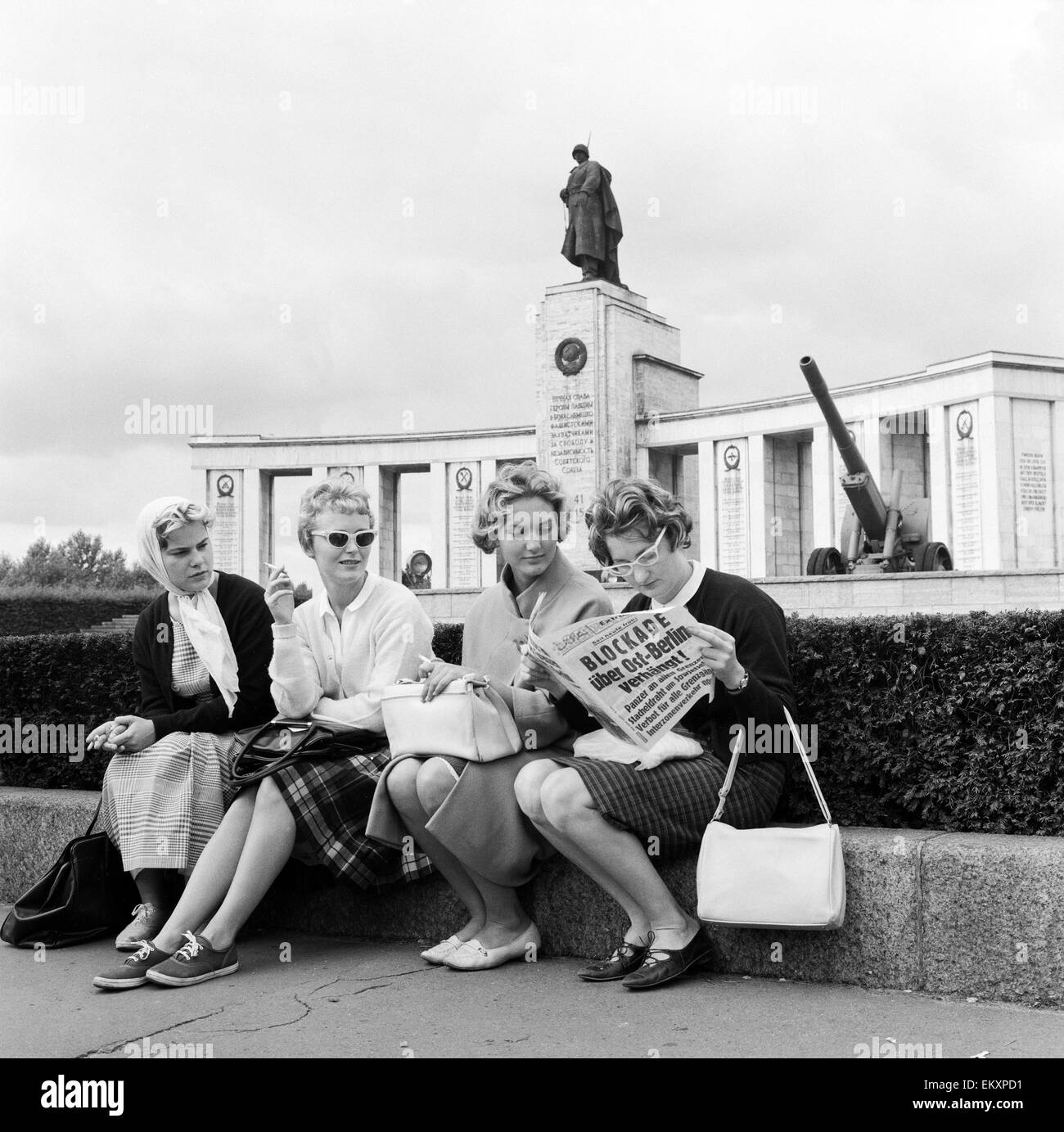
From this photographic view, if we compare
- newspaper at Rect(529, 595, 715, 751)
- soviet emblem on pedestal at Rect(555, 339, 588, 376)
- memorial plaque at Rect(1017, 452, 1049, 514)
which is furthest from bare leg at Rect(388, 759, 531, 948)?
memorial plaque at Rect(1017, 452, 1049, 514)

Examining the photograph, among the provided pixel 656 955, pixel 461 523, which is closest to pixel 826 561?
pixel 461 523

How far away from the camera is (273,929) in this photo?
4301mm

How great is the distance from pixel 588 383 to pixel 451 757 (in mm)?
20124

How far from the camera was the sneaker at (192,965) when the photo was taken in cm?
336

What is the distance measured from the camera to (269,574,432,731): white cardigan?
3.79 metres

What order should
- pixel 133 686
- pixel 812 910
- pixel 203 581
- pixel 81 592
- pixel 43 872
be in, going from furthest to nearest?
1. pixel 81 592
2. pixel 133 686
3. pixel 43 872
4. pixel 203 581
5. pixel 812 910

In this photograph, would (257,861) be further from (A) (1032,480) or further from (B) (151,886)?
(A) (1032,480)

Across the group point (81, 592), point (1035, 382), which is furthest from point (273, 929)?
point (1035, 382)

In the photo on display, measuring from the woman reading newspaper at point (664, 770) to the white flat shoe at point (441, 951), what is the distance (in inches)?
17.4

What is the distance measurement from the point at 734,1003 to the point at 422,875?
3.67ft

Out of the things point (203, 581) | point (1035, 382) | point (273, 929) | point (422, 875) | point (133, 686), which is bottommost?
point (273, 929)

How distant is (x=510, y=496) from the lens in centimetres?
367
